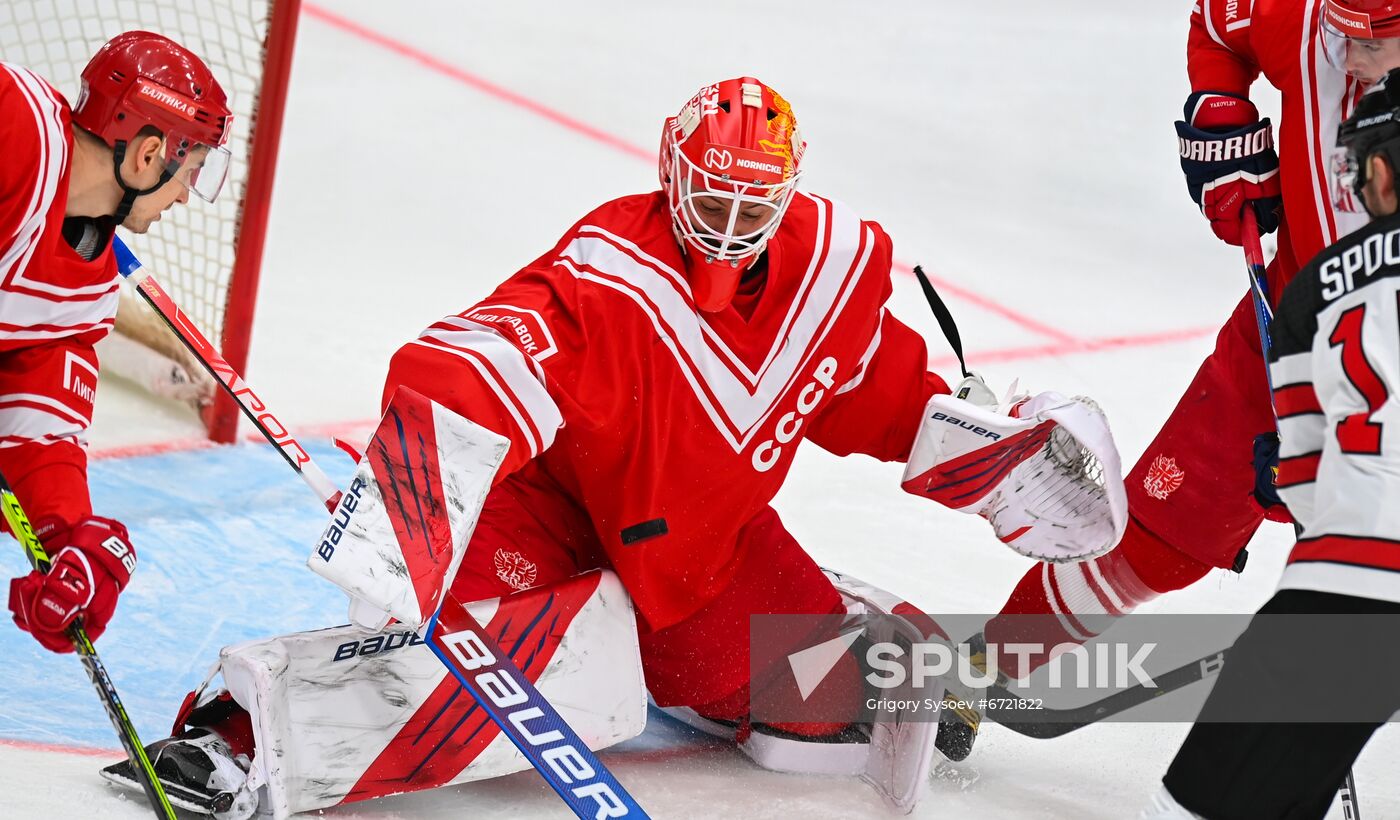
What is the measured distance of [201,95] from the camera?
7.64 feet

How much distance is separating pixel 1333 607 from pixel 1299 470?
175mm

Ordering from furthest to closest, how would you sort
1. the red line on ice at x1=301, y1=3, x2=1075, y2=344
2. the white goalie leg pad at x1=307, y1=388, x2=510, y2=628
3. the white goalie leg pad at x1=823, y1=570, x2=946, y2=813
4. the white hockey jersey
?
the red line on ice at x1=301, y1=3, x2=1075, y2=344 < the white goalie leg pad at x1=823, y1=570, x2=946, y2=813 < the white goalie leg pad at x1=307, y1=388, x2=510, y2=628 < the white hockey jersey

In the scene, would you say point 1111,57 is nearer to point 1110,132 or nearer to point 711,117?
point 1110,132

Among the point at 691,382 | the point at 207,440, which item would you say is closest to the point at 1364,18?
the point at 691,382

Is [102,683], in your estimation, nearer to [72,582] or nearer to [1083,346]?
[72,582]

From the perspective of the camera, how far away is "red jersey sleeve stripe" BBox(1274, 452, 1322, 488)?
1.67 meters

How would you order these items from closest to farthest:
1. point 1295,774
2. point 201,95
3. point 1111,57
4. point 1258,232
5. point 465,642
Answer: point 1295,774
point 465,642
point 201,95
point 1258,232
point 1111,57

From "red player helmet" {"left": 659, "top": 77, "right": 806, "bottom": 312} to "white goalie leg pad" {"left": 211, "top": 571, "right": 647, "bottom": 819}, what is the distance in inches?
20.1

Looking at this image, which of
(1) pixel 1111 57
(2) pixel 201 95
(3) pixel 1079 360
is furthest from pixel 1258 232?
(1) pixel 1111 57

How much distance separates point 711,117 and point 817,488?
1.73 m

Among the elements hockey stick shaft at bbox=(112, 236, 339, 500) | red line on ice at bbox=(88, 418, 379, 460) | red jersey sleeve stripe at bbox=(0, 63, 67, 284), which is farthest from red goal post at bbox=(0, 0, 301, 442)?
red jersey sleeve stripe at bbox=(0, 63, 67, 284)

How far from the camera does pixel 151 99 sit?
7.45 feet

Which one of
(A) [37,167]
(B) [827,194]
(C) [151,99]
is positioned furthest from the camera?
(B) [827,194]

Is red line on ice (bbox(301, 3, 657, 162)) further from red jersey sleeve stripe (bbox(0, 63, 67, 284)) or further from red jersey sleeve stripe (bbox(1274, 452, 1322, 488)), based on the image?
red jersey sleeve stripe (bbox(1274, 452, 1322, 488))
